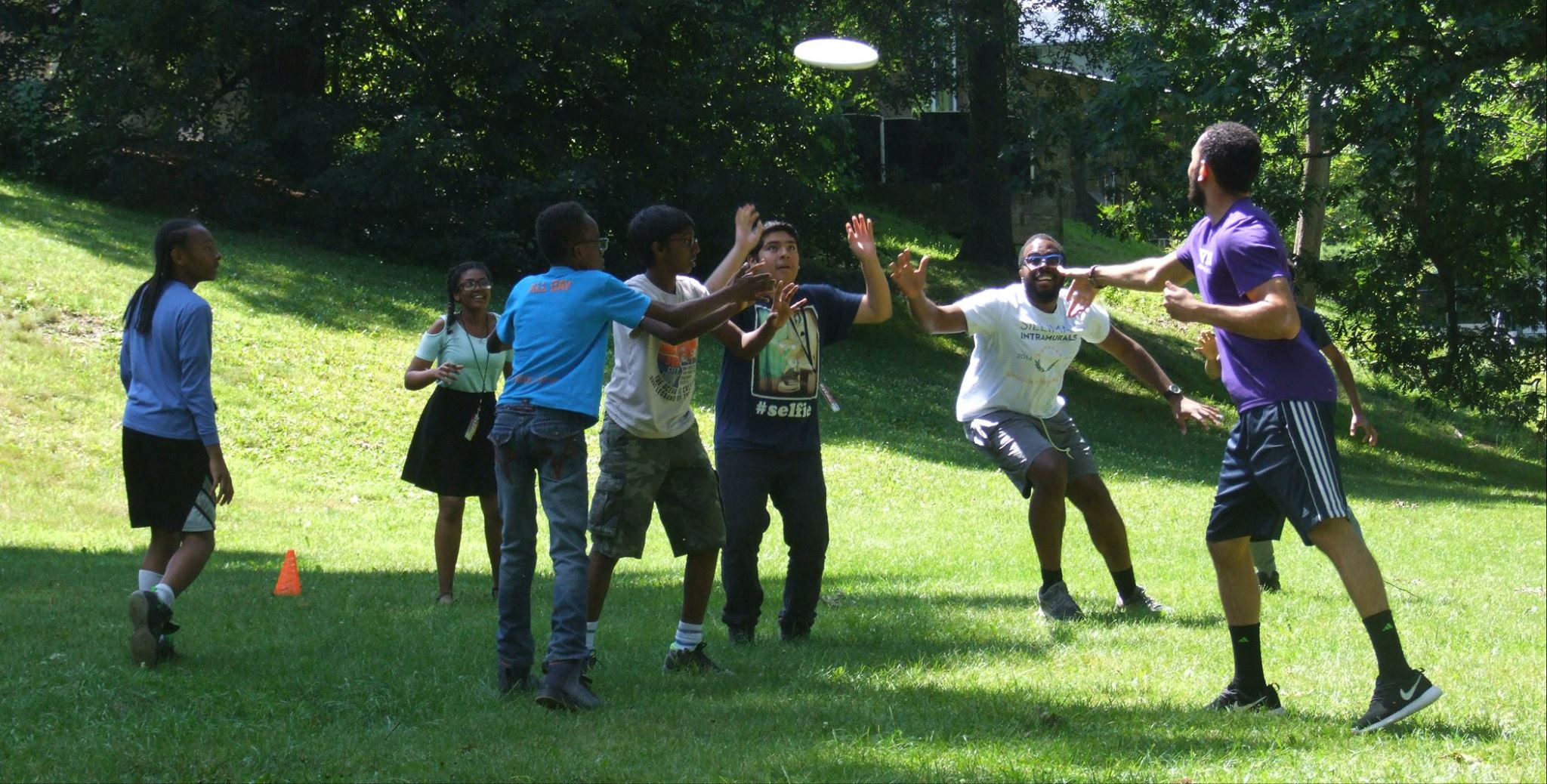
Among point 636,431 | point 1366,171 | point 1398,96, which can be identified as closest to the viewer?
point 636,431

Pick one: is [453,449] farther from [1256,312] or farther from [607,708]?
[1256,312]

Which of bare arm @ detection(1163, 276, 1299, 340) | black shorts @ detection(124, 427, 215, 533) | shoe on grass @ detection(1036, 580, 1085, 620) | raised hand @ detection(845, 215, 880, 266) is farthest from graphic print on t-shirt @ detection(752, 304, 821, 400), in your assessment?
black shorts @ detection(124, 427, 215, 533)

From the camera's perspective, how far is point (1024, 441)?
7.59m

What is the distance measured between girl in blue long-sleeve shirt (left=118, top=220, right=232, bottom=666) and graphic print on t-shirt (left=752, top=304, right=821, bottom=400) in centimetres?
234

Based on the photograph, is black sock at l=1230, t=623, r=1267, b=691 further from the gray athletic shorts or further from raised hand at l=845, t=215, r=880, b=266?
raised hand at l=845, t=215, r=880, b=266

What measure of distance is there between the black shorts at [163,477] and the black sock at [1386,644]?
15.7ft

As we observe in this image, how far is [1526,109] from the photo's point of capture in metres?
21.2

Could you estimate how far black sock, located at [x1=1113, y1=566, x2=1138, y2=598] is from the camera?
792 cm

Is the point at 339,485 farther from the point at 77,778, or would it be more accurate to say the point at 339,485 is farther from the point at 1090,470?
the point at 77,778

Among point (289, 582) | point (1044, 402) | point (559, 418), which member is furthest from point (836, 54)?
point (559, 418)

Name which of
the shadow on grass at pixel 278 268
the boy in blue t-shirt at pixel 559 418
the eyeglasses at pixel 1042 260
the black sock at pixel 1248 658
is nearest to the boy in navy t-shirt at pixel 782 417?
the boy in blue t-shirt at pixel 559 418

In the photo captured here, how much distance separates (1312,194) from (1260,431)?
20790mm

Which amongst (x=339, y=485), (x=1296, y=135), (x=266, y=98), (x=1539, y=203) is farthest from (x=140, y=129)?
(x=1539, y=203)

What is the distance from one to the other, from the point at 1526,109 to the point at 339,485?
1750 centimetres
